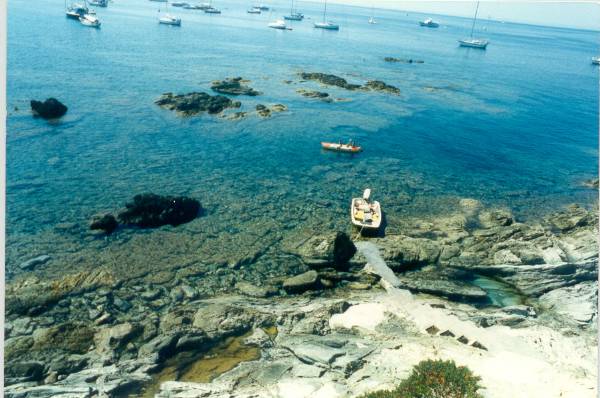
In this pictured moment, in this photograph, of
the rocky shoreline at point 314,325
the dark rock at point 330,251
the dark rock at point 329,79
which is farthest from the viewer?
the dark rock at point 329,79

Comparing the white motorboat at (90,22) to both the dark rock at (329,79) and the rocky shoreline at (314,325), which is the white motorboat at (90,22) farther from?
the rocky shoreline at (314,325)

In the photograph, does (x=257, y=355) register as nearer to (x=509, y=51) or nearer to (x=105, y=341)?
(x=105, y=341)

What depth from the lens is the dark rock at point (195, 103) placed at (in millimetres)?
55188

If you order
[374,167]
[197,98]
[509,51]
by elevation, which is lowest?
[374,167]

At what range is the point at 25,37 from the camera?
8481cm

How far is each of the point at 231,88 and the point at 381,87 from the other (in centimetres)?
2957

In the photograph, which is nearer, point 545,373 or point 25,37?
point 545,373

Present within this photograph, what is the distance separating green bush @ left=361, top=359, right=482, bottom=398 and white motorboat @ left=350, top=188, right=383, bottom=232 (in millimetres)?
14970

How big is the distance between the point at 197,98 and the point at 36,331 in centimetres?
4413

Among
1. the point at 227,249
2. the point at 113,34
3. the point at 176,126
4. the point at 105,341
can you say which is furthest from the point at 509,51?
the point at 105,341

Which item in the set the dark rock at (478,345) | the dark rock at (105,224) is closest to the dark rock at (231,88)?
the dark rock at (105,224)

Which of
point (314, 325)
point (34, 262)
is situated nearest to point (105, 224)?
point (34, 262)

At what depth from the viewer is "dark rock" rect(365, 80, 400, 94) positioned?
75.6 m

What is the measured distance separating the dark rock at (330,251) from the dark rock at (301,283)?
6.35ft
